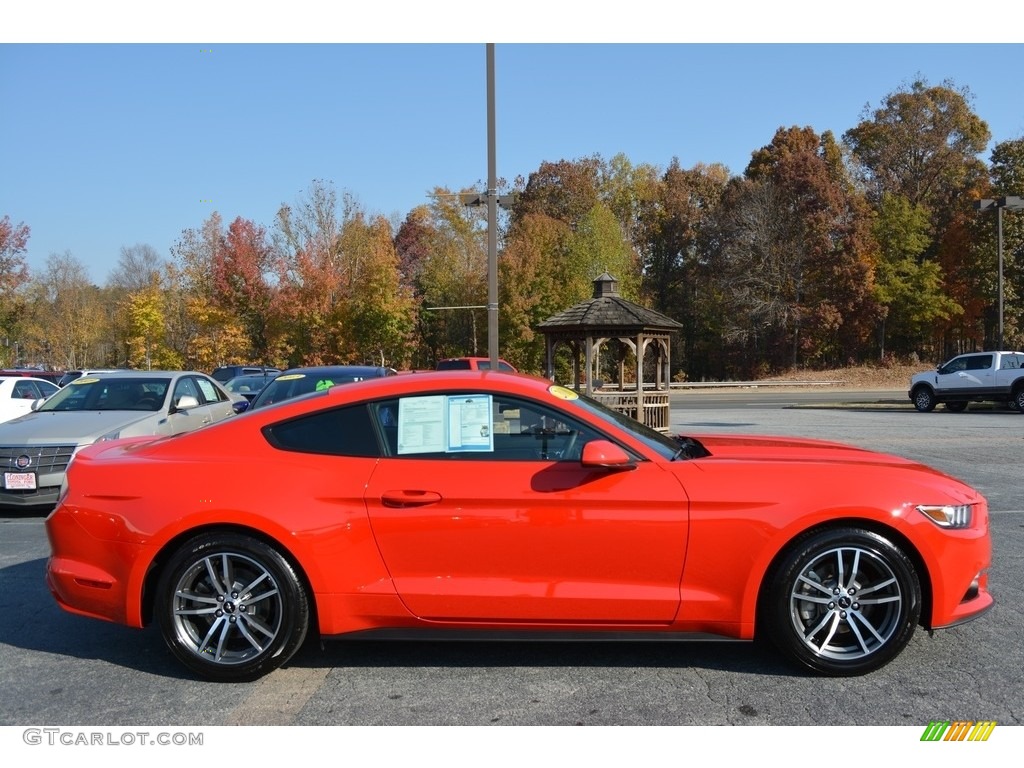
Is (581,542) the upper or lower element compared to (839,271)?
lower

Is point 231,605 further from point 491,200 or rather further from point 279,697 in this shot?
point 491,200

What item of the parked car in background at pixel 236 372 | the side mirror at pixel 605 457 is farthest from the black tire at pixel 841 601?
the parked car in background at pixel 236 372

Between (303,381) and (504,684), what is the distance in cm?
628

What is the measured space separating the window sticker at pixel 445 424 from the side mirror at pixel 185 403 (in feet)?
21.9

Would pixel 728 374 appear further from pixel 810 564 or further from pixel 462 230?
pixel 810 564

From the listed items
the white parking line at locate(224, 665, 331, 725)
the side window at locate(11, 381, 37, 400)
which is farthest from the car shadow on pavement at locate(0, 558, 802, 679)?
the side window at locate(11, 381, 37, 400)

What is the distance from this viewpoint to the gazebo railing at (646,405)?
1664 centimetres

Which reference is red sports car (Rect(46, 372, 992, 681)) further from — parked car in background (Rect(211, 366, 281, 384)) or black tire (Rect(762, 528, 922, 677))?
parked car in background (Rect(211, 366, 281, 384))

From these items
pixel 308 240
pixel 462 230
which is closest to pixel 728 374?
pixel 462 230

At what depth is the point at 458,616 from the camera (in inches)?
153

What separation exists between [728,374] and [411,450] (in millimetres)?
52208

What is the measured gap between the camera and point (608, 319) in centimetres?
1672

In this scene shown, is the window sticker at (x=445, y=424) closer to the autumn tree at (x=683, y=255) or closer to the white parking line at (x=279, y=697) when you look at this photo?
the white parking line at (x=279, y=697)

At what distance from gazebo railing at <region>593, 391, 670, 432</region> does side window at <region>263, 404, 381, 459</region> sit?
1279 centimetres
